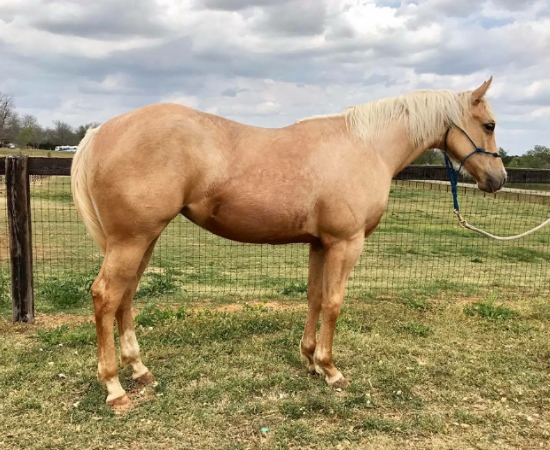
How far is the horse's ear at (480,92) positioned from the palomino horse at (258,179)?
0.01 m

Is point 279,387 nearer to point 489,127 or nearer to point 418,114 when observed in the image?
point 418,114

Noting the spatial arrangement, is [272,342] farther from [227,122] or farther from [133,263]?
Answer: [227,122]

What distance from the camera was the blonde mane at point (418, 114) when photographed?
11.5 feet

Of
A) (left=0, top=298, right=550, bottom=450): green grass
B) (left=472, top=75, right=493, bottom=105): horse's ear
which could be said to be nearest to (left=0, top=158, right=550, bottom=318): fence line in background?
(left=0, top=298, right=550, bottom=450): green grass

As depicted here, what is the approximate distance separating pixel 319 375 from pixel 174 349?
1351 millimetres

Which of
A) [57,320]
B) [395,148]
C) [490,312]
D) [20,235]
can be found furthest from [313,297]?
[20,235]

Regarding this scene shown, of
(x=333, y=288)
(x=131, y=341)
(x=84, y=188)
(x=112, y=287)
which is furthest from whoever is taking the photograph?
(x=131, y=341)

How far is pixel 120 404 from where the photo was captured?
3061 millimetres

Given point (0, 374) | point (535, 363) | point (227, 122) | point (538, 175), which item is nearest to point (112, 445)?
point (0, 374)

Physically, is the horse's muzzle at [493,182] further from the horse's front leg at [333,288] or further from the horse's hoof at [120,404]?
the horse's hoof at [120,404]

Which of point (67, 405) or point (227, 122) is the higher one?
point (227, 122)

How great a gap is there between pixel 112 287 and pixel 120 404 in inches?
32.2

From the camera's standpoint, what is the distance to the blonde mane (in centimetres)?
351

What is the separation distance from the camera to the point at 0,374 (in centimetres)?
345
